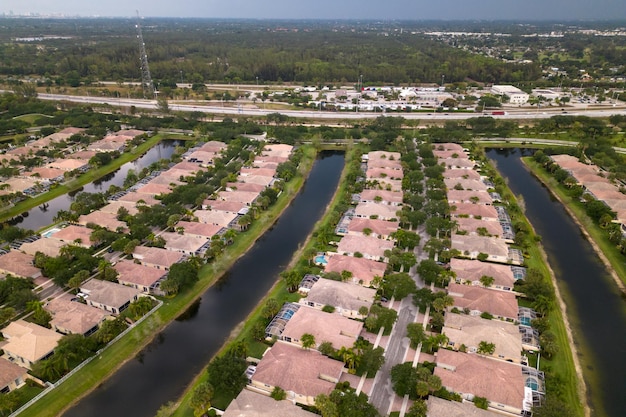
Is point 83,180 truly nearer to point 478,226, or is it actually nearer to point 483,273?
point 478,226

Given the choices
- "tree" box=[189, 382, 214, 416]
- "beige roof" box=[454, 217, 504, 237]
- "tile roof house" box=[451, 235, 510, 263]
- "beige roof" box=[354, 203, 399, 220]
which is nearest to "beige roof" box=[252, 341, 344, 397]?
"tree" box=[189, 382, 214, 416]

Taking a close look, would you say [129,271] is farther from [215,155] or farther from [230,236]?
[215,155]

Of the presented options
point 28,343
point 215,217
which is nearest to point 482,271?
point 215,217

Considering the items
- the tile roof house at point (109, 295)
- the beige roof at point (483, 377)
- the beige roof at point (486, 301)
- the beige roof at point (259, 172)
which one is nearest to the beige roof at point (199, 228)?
the tile roof house at point (109, 295)

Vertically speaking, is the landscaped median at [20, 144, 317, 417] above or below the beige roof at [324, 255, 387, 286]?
below

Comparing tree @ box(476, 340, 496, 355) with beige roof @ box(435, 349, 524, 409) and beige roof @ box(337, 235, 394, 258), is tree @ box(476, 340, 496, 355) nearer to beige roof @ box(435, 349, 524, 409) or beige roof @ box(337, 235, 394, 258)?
beige roof @ box(435, 349, 524, 409)

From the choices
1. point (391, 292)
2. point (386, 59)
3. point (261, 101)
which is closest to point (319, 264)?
point (391, 292)
